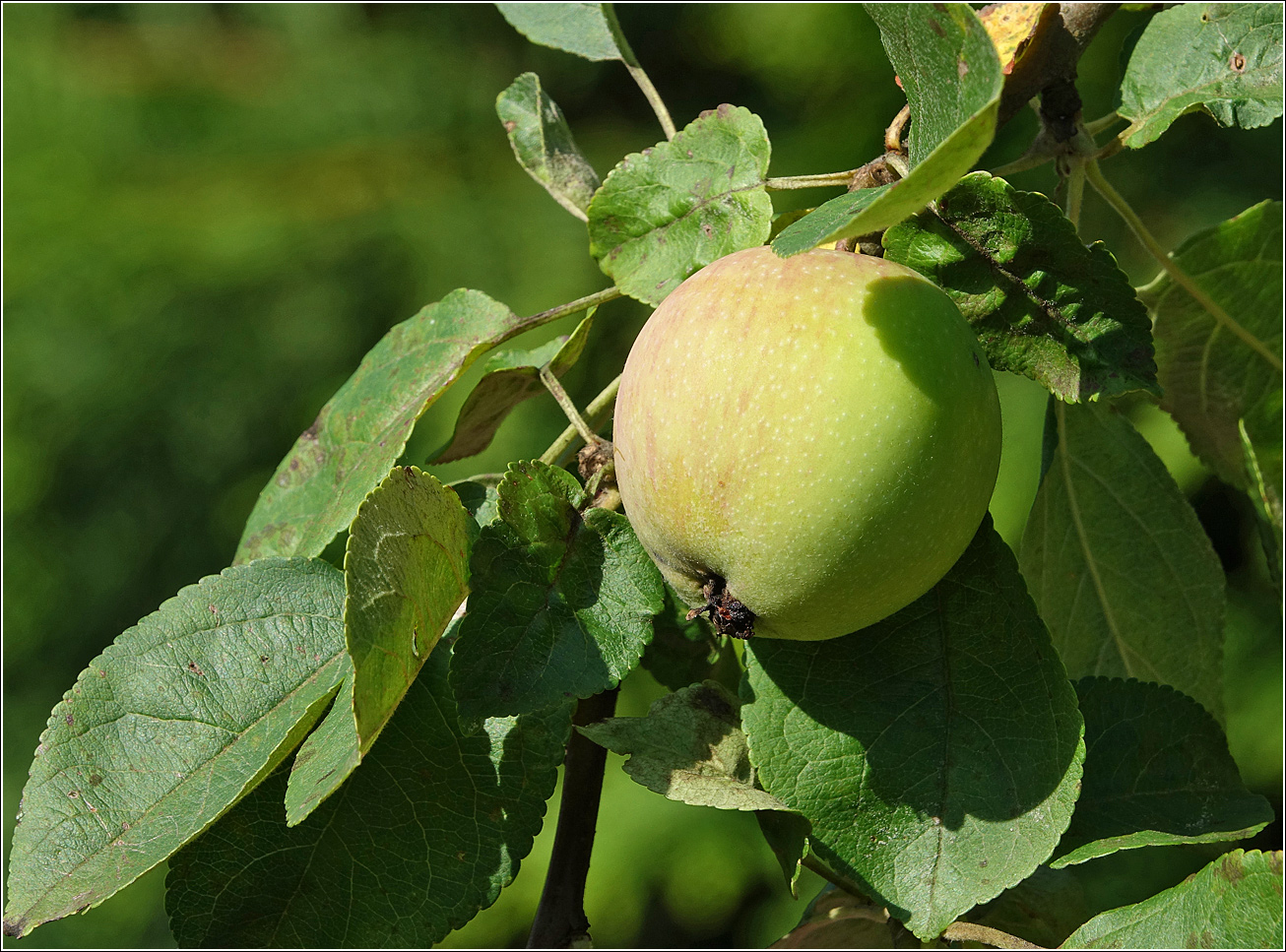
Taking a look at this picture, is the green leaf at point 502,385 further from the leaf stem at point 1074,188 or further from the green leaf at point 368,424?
the leaf stem at point 1074,188

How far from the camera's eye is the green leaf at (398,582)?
48 cm

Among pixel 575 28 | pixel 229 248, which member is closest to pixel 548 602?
pixel 575 28

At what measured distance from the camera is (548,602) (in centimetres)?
57

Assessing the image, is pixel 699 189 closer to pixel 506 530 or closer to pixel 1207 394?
pixel 506 530

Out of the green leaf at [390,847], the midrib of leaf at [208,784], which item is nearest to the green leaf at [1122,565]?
the green leaf at [390,847]

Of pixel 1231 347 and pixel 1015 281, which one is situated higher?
pixel 1015 281

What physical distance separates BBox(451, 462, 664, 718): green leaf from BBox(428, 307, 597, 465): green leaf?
150 millimetres

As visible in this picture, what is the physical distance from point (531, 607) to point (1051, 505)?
0.46m

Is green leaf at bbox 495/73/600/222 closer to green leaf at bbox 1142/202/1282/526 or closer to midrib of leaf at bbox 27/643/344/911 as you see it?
midrib of leaf at bbox 27/643/344/911

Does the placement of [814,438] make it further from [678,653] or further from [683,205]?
[678,653]

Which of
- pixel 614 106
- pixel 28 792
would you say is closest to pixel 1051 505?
pixel 28 792

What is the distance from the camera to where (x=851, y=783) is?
57 cm

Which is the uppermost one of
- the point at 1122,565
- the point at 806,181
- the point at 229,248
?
the point at 229,248

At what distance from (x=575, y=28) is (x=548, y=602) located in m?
0.57
